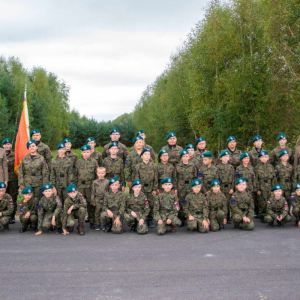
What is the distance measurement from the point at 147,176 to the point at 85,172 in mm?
1439

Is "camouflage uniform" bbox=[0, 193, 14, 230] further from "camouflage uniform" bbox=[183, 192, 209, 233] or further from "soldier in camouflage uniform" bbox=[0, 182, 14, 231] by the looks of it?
"camouflage uniform" bbox=[183, 192, 209, 233]

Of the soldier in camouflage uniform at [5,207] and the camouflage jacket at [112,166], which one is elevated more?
the camouflage jacket at [112,166]

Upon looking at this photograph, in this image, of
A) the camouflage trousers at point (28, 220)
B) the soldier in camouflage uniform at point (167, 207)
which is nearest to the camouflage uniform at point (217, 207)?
the soldier in camouflage uniform at point (167, 207)

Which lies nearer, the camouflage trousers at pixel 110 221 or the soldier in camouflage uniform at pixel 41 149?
the camouflage trousers at pixel 110 221

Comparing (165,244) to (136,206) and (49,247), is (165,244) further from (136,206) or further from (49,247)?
(49,247)

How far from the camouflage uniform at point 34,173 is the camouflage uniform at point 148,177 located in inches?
83.8

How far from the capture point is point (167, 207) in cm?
714

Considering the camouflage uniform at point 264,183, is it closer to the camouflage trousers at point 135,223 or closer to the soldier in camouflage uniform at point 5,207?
the camouflage trousers at point 135,223

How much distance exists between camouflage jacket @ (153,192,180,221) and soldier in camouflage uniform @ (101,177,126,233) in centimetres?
72

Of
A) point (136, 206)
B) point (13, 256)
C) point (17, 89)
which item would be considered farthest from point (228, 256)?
point (17, 89)

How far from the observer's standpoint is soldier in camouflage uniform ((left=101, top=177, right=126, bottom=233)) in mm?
6965

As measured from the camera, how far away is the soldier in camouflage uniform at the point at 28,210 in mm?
7052

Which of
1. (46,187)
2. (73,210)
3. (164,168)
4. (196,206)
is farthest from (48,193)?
(196,206)

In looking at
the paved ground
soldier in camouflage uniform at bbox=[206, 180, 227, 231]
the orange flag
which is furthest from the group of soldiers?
the paved ground
